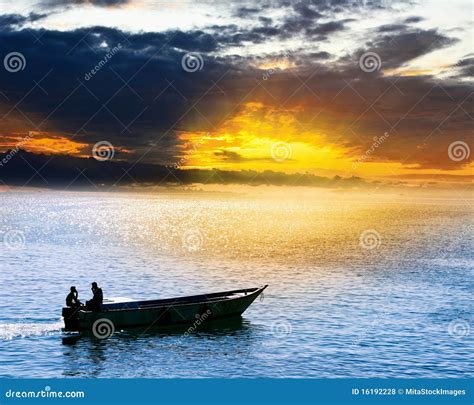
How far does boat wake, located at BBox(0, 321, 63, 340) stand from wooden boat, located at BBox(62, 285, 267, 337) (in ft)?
10.3

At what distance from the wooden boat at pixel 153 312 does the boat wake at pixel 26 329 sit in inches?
123

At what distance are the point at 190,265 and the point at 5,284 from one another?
1141 inches

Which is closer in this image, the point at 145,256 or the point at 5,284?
the point at 5,284

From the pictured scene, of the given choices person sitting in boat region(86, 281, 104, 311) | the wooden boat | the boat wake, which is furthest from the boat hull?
the boat wake

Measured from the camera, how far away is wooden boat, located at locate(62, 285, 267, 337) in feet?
126

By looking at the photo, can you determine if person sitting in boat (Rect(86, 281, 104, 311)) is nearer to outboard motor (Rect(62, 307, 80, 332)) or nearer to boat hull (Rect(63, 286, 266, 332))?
boat hull (Rect(63, 286, 266, 332))

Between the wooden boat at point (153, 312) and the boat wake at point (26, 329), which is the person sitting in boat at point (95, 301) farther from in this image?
the boat wake at point (26, 329)

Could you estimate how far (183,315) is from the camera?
1609 inches

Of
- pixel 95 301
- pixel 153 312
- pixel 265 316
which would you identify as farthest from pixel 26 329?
pixel 265 316

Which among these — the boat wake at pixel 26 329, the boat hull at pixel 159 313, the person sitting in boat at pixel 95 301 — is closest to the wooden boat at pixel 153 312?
the boat hull at pixel 159 313

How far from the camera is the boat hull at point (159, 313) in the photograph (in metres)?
38.5

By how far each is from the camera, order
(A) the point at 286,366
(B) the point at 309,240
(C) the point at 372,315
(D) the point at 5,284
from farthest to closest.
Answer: (B) the point at 309,240
(D) the point at 5,284
(C) the point at 372,315
(A) the point at 286,366

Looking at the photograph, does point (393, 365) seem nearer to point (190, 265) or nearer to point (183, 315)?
point (183, 315)
